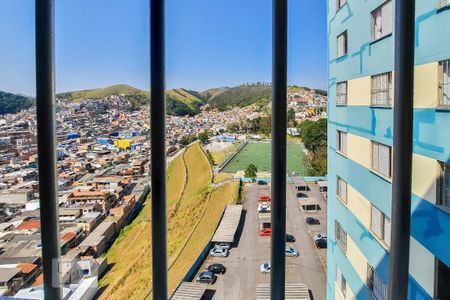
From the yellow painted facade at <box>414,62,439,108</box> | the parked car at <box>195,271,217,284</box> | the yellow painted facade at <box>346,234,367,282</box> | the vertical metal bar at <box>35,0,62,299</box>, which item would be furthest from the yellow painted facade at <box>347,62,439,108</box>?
the vertical metal bar at <box>35,0,62,299</box>

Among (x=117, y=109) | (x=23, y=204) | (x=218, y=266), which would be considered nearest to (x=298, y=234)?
(x=218, y=266)

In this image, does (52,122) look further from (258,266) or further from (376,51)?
(376,51)

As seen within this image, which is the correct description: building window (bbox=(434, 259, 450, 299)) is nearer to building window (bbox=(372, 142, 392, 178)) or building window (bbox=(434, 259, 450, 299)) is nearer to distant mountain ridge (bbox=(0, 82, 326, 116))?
building window (bbox=(372, 142, 392, 178))

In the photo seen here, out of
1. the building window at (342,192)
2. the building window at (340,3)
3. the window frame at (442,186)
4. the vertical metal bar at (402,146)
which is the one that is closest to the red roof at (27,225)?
Result: the vertical metal bar at (402,146)

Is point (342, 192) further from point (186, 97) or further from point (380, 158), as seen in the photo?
point (186, 97)

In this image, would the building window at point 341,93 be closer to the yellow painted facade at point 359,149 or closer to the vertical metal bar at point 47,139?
the yellow painted facade at point 359,149

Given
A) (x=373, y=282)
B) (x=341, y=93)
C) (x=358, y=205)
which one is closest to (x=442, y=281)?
(x=373, y=282)
